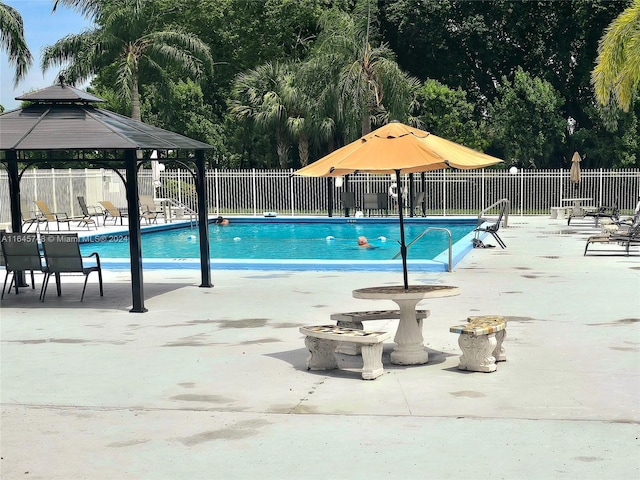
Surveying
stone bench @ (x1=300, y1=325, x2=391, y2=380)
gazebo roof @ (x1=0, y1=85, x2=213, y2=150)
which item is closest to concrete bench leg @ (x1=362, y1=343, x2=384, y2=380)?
stone bench @ (x1=300, y1=325, x2=391, y2=380)

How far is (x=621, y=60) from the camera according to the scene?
74.9ft

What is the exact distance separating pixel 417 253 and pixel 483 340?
14.1m

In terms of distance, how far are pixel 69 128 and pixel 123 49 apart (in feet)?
92.1

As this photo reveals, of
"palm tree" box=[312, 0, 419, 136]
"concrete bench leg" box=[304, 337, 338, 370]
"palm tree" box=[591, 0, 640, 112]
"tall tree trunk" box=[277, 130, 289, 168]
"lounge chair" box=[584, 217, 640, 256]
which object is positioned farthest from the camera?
"tall tree trunk" box=[277, 130, 289, 168]

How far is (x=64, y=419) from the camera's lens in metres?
6.83

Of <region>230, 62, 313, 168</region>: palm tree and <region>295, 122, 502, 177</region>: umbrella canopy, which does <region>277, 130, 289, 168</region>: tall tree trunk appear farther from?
<region>295, 122, 502, 177</region>: umbrella canopy

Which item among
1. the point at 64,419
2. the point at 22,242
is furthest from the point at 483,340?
the point at 22,242

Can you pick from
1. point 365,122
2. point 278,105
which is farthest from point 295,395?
point 278,105

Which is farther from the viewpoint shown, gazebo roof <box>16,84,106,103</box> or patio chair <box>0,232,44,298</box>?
patio chair <box>0,232,44,298</box>

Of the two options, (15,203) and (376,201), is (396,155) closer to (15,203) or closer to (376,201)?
(15,203)

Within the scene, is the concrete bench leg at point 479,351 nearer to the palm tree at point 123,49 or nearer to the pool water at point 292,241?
the pool water at point 292,241

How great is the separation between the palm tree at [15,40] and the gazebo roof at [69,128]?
2311cm

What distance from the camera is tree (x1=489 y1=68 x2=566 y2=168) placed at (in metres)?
39.2

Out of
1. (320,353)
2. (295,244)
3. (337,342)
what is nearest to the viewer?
(320,353)
